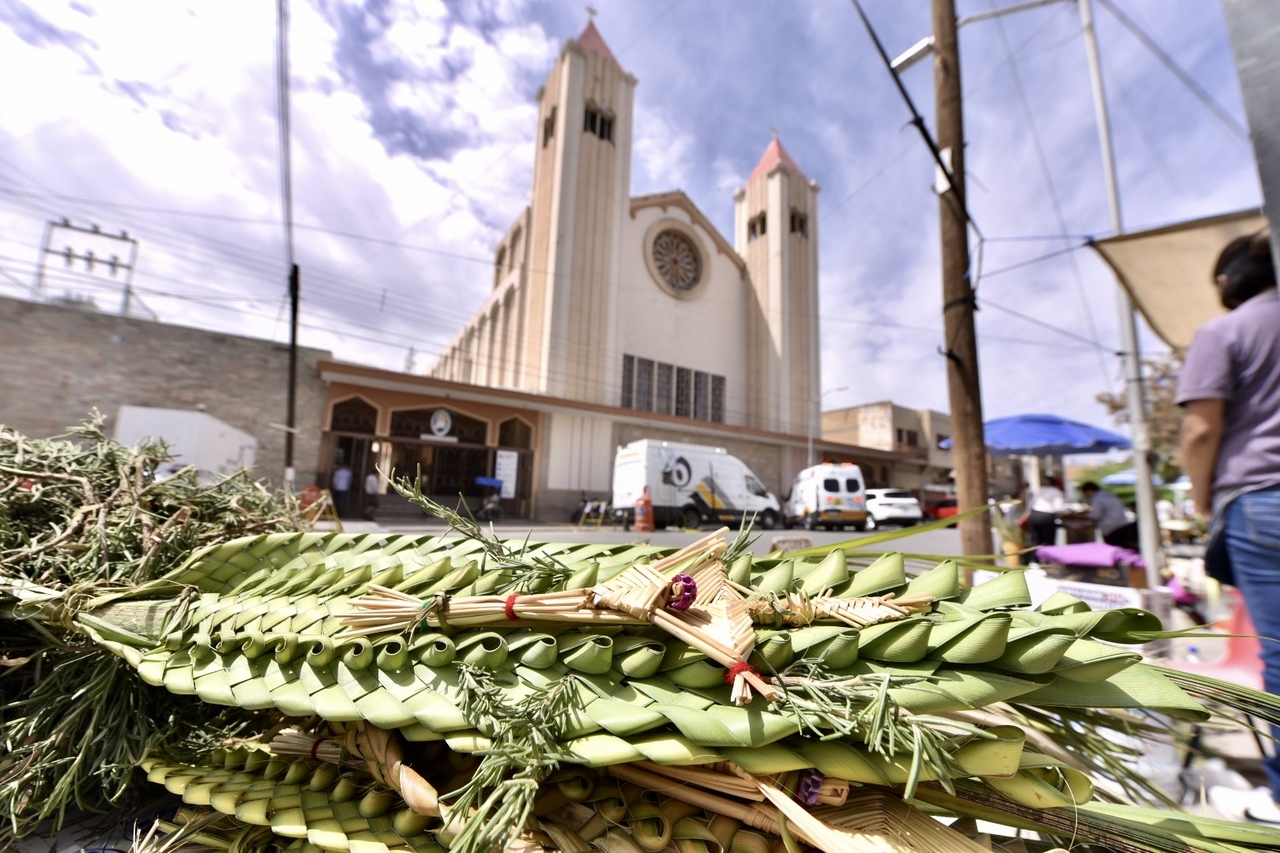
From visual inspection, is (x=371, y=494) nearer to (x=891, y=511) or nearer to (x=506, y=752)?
(x=506, y=752)

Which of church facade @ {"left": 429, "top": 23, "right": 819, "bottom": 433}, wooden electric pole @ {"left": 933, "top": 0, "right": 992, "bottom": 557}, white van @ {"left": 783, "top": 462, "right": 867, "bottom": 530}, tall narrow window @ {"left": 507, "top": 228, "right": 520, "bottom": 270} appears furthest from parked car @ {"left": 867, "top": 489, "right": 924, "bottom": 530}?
tall narrow window @ {"left": 507, "top": 228, "right": 520, "bottom": 270}

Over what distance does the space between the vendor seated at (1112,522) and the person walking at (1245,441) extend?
423 cm

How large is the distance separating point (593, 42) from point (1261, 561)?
23468 millimetres

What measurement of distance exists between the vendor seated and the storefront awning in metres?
2.66

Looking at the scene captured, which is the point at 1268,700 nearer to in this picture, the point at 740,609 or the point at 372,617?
the point at 740,609

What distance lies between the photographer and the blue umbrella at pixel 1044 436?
300 inches

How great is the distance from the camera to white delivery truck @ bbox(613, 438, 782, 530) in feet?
45.8

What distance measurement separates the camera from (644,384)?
2036 cm

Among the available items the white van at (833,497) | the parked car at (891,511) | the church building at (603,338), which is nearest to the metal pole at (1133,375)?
the white van at (833,497)

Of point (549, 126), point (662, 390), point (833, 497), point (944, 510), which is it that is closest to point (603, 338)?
point (662, 390)

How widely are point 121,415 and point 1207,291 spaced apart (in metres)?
13.4

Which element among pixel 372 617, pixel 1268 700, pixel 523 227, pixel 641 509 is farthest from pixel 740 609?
pixel 523 227

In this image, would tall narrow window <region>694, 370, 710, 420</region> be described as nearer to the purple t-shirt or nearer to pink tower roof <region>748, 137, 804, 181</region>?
pink tower roof <region>748, 137, 804, 181</region>

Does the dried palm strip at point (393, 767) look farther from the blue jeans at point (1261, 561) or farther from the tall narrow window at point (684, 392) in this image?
the tall narrow window at point (684, 392)
